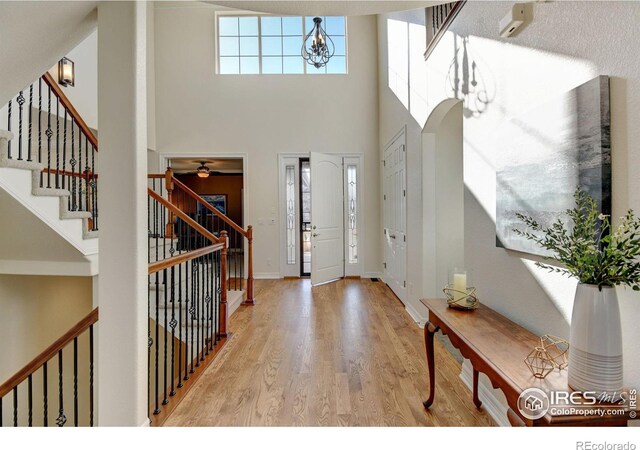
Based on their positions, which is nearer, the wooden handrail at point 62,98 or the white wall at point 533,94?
the white wall at point 533,94

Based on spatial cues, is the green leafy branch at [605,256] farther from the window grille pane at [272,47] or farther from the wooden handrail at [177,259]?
the window grille pane at [272,47]

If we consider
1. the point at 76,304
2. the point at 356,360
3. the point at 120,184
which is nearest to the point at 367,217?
the point at 356,360

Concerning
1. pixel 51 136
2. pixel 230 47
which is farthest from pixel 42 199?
pixel 230 47

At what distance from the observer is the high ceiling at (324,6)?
6.82 ft

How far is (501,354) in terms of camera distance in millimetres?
1447

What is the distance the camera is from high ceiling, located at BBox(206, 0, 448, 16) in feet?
6.82

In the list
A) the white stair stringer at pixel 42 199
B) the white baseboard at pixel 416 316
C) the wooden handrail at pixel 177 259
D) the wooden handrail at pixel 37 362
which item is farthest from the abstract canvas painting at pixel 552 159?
the white stair stringer at pixel 42 199

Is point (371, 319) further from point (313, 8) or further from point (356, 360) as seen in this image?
point (313, 8)

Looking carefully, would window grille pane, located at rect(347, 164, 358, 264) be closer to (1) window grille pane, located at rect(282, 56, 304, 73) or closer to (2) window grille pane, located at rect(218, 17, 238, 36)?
(1) window grille pane, located at rect(282, 56, 304, 73)

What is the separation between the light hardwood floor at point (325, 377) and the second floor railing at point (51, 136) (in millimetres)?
2210

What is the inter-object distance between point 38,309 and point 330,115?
206 inches

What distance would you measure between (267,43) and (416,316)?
5.72 m

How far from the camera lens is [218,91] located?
6.57 m

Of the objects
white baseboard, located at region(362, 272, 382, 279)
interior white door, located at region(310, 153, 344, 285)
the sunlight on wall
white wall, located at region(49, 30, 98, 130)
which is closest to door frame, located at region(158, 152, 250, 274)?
white wall, located at region(49, 30, 98, 130)
